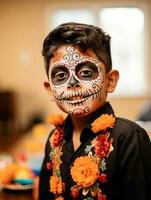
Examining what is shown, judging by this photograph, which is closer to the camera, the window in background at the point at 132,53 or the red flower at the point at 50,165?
the red flower at the point at 50,165

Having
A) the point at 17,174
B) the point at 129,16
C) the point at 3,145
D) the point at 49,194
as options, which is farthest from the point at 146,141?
the point at 129,16

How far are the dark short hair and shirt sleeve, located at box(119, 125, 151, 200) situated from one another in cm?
12

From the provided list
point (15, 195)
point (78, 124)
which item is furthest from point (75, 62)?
point (15, 195)

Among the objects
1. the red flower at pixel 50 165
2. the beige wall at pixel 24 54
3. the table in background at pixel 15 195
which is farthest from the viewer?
the beige wall at pixel 24 54

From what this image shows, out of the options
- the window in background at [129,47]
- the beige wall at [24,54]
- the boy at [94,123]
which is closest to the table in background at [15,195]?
the boy at [94,123]

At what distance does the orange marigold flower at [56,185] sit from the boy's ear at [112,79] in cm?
18

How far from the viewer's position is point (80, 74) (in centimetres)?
60

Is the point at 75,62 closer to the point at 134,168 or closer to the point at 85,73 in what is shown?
the point at 85,73

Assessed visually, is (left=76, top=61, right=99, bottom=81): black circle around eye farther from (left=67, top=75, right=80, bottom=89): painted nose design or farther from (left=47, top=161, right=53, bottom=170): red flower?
(left=47, top=161, right=53, bottom=170): red flower

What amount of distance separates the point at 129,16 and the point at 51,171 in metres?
3.72

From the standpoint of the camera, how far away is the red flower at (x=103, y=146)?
600mm

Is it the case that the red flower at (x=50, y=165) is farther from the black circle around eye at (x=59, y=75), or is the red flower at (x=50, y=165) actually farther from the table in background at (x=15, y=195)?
the table in background at (x=15, y=195)

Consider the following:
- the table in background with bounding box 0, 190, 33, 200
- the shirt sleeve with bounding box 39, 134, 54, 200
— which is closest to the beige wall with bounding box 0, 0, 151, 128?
the table in background with bounding box 0, 190, 33, 200

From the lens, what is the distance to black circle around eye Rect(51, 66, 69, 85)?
603mm
